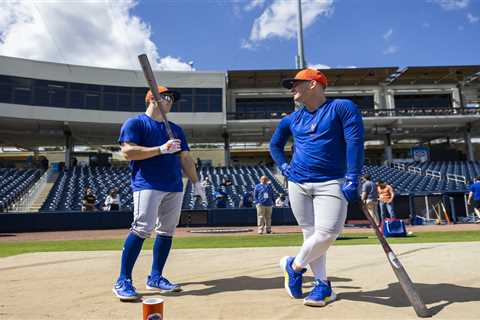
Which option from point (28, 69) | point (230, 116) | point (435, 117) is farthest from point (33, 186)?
point (435, 117)

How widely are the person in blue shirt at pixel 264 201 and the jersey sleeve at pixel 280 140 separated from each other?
25.2 feet

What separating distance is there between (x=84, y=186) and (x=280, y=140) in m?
21.0

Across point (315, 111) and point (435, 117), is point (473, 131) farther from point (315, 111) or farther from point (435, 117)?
point (315, 111)

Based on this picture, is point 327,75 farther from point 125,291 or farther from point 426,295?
point 125,291

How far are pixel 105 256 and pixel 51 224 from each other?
37.4 feet

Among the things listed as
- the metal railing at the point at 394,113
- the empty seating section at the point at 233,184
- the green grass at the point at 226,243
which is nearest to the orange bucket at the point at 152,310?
the green grass at the point at 226,243

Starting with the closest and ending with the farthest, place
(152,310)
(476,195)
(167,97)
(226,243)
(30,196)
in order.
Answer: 1. (152,310)
2. (167,97)
3. (226,243)
4. (476,195)
5. (30,196)

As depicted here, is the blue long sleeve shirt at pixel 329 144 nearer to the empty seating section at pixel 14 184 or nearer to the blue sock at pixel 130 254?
the blue sock at pixel 130 254

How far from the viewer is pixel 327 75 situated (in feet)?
96.0

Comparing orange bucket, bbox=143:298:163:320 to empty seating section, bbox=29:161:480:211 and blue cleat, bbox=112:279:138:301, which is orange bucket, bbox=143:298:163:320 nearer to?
blue cleat, bbox=112:279:138:301

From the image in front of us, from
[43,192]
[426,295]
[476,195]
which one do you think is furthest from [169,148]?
[43,192]

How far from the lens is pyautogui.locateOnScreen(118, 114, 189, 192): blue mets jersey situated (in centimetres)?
328

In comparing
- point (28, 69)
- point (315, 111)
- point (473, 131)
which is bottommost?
point (315, 111)

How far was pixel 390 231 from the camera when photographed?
9102 mm
